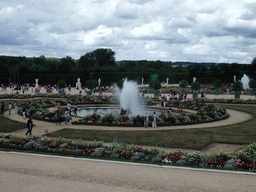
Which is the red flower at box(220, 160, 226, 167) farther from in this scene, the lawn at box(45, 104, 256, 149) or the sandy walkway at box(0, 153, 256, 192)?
the lawn at box(45, 104, 256, 149)

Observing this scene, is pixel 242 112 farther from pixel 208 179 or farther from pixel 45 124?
pixel 208 179

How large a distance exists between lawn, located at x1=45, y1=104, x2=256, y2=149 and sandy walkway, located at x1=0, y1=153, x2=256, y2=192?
596cm

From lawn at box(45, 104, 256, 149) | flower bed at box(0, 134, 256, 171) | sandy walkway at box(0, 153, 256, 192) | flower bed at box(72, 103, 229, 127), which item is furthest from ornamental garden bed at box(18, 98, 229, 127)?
sandy walkway at box(0, 153, 256, 192)

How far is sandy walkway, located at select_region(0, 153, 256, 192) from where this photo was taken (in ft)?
35.0

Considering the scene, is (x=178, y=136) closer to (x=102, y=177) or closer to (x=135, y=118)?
(x=135, y=118)

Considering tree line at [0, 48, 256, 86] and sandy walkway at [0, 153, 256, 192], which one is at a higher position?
tree line at [0, 48, 256, 86]

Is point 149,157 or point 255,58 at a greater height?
point 255,58

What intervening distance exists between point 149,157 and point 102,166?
2608mm

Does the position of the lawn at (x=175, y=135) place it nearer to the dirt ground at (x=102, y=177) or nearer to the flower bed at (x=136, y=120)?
the flower bed at (x=136, y=120)

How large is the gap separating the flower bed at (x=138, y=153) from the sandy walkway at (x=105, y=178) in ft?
4.16

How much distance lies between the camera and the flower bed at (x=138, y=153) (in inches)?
543

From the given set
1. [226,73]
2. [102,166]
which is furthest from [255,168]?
[226,73]

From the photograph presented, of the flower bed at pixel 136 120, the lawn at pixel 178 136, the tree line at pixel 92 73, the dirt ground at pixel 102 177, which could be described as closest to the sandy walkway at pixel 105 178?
the dirt ground at pixel 102 177

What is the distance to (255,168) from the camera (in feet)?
43.5
